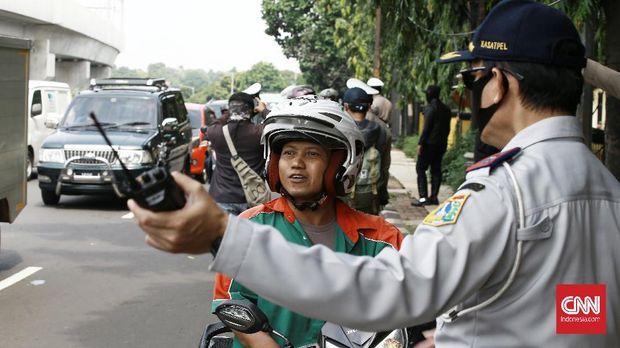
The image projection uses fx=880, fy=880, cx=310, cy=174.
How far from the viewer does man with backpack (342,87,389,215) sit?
25.0 feet

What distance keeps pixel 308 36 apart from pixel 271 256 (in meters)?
43.2

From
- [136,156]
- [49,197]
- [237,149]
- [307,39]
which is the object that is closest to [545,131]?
[237,149]

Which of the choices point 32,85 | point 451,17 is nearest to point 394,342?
point 451,17

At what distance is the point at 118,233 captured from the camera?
11867mm

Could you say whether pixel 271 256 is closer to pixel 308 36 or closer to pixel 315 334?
pixel 315 334

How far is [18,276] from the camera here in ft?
28.9

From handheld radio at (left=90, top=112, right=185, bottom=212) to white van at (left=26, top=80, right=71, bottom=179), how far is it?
1570 cm

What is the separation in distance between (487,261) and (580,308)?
29 cm

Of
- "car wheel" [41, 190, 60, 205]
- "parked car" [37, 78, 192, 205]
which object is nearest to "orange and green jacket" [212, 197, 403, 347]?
"parked car" [37, 78, 192, 205]

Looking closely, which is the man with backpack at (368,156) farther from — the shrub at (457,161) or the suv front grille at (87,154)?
the shrub at (457,161)

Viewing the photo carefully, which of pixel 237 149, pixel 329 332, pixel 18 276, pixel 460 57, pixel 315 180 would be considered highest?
pixel 460 57

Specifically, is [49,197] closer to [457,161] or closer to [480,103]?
[457,161]

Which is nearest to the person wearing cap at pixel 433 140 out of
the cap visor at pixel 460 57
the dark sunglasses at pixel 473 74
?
the cap visor at pixel 460 57

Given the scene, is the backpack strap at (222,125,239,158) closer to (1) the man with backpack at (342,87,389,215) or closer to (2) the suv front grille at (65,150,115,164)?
(1) the man with backpack at (342,87,389,215)
